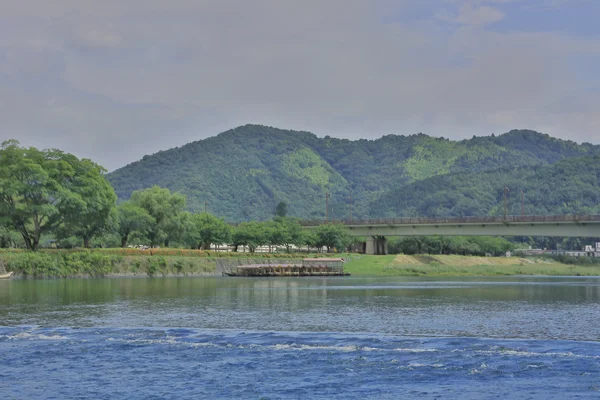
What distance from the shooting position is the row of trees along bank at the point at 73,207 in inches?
3775

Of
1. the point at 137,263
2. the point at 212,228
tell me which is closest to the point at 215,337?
the point at 137,263

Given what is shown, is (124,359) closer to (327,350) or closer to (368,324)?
(327,350)

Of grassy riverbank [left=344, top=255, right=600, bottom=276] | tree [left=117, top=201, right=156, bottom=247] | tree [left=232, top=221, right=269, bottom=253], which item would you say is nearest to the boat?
tree [left=117, top=201, right=156, bottom=247]

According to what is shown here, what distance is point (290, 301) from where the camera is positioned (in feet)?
198

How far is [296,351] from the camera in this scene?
1282 inches

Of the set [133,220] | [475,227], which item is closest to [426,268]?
[475,227]

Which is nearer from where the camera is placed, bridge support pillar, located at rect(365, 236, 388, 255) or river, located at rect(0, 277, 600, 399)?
river, located at rect(0, 277, 600, 399)

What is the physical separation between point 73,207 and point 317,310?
177ft

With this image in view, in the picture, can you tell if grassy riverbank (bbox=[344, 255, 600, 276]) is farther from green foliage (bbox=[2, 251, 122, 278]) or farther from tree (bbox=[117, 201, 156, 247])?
green foliage (bbox=[2, 251, 122, 278])

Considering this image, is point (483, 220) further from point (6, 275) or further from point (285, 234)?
point (6, 275)

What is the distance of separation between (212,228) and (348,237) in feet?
122

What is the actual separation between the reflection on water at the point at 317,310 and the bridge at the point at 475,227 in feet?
194

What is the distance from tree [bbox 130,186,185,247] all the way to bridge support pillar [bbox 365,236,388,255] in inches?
2193

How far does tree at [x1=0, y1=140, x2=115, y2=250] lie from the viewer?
9525cm
